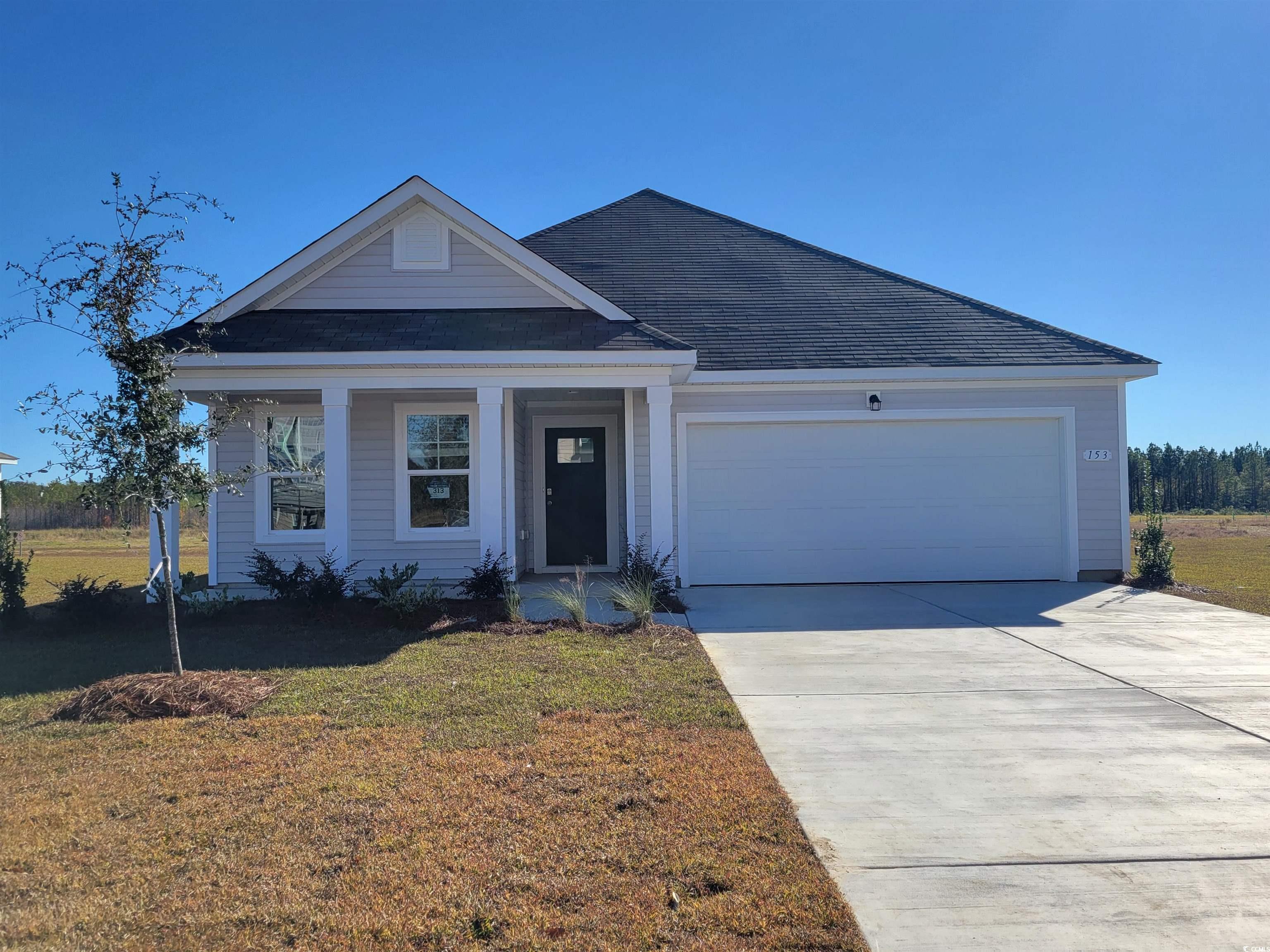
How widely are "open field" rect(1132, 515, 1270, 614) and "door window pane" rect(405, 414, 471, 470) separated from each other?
10.0m

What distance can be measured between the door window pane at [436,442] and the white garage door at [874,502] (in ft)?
10.6

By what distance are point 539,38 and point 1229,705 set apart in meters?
11.4

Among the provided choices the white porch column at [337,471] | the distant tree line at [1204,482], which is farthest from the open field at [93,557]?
the distant tree line at [1204,482]

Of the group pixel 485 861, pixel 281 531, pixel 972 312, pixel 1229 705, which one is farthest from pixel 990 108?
pixel 485 861

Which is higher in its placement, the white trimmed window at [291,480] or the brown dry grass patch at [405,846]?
the white trimmed window at [291,480]

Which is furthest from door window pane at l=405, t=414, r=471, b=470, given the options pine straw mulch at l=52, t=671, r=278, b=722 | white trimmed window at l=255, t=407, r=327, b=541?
pine straw mulch at l=52, t=671, r=278, b=722

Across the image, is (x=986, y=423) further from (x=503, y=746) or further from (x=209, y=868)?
(x=209, y=868)

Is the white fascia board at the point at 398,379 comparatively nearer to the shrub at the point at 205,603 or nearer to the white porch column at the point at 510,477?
the white porch column at the point at 510,477

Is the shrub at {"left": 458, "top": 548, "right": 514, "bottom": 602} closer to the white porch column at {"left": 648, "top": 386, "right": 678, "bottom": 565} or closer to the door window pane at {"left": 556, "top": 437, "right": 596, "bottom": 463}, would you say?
the white porch column at {"left": 648, "top": 386, "right": 678, "bottom": 565}

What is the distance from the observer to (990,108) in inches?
522

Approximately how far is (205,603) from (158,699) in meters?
3.52

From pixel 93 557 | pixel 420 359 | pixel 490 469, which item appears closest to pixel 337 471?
pixel 420 359

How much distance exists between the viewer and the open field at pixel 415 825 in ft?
8.96

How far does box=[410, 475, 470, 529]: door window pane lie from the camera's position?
35.6 feet
